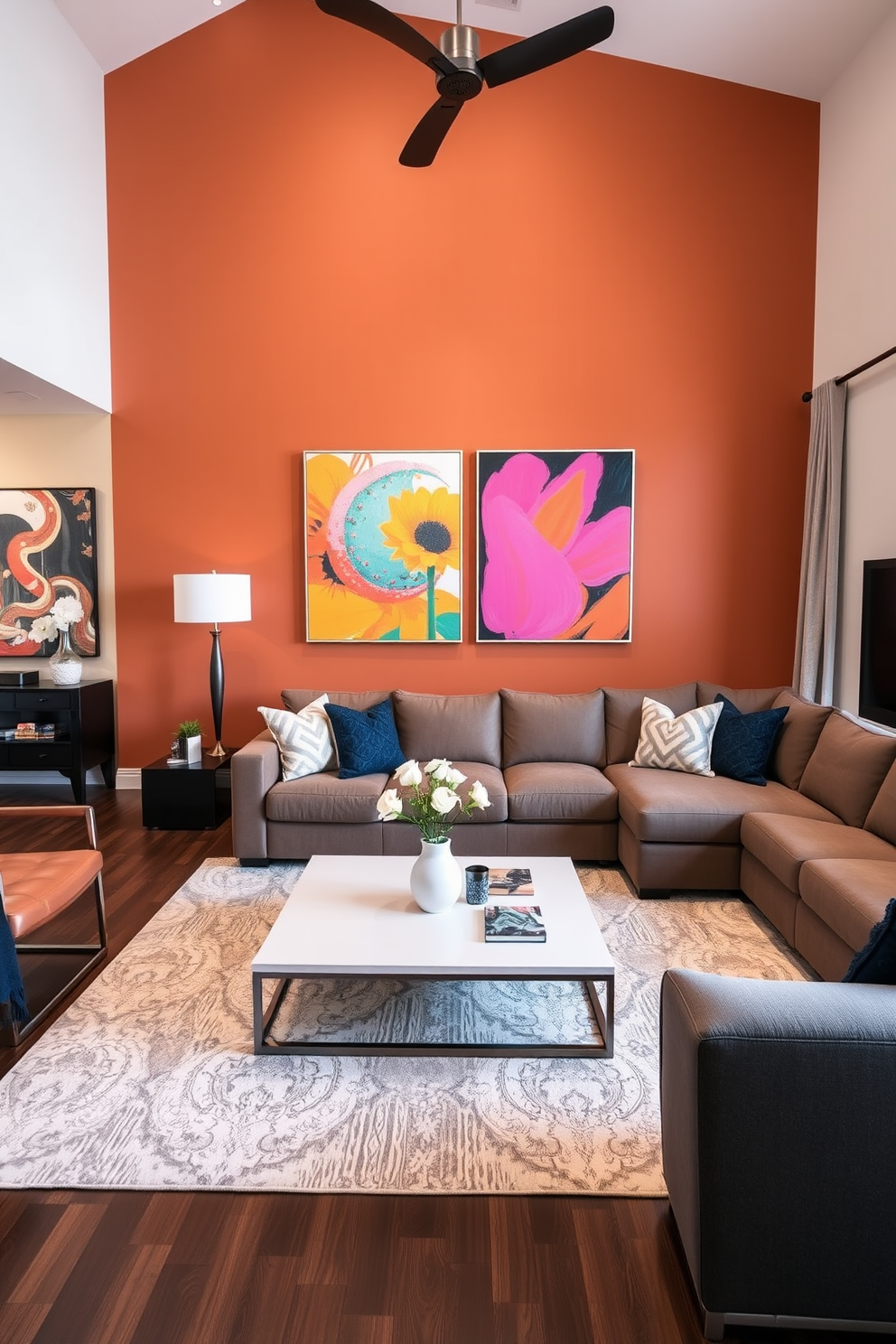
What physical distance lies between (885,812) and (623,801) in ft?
3.87

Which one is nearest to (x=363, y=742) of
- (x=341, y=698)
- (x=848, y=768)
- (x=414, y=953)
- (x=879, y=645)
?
(x=341, y=698)

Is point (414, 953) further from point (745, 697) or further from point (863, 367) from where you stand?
point (863, 367)

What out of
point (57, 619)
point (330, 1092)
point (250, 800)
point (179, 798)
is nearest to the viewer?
point (330, 1092)

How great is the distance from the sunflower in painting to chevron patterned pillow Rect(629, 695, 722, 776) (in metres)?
1.62

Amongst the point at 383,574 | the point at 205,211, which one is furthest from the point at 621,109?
the point at 383,574

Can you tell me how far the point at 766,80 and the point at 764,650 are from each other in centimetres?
336

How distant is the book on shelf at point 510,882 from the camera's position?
3.01 meters

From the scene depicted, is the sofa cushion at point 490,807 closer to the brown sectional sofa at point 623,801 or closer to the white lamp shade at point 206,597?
the brown sectional sofa at point 623,801

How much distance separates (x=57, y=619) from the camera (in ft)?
17.6

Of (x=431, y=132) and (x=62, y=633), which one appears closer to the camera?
(x=431, y=132)

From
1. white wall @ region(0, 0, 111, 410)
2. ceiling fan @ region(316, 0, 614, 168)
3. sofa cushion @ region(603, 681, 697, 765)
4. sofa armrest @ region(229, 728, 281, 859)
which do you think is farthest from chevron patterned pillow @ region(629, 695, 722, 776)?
white wall @ region(0, 0, 111, 410)

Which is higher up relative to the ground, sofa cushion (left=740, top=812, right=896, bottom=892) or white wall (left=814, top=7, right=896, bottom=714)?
white wall (left=814, top=7, right=896, bottom=714)

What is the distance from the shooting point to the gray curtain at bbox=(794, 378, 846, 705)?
15.2 ft

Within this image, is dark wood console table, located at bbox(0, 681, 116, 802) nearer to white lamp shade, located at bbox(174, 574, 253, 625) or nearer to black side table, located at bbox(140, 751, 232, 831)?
black side table, located at bbox(140, 751, 232, 831)
